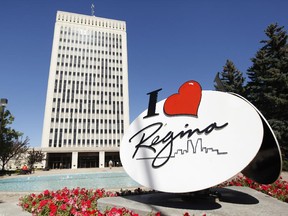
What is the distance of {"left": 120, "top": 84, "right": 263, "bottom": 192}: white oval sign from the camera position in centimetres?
566

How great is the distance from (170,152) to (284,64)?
2740 cm

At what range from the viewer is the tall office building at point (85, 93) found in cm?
5612

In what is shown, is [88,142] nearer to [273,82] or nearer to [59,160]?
[59,160]

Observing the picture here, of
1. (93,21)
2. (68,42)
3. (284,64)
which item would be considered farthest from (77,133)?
(284,64)

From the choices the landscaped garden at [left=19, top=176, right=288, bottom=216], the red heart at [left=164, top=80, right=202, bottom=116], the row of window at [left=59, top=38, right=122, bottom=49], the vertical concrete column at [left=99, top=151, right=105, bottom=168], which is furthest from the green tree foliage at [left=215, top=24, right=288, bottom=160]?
the row of window at [left=59, top=38, right=122, bottom=49]

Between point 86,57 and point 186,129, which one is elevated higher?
point 86,57

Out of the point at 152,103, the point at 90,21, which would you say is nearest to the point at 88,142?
the point at 90,21

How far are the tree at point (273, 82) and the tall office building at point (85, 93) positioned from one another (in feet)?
133

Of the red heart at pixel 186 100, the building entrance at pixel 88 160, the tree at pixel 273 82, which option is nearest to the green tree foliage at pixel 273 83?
the tree at pixel 273 82

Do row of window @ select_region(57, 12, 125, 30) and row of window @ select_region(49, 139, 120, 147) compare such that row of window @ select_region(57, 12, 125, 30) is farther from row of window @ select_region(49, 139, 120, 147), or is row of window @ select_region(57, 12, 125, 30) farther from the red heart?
the red heart

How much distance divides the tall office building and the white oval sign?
50.7m

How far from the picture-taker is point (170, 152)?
696 centimetres

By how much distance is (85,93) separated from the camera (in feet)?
207

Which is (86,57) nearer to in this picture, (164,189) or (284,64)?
(284,64)
